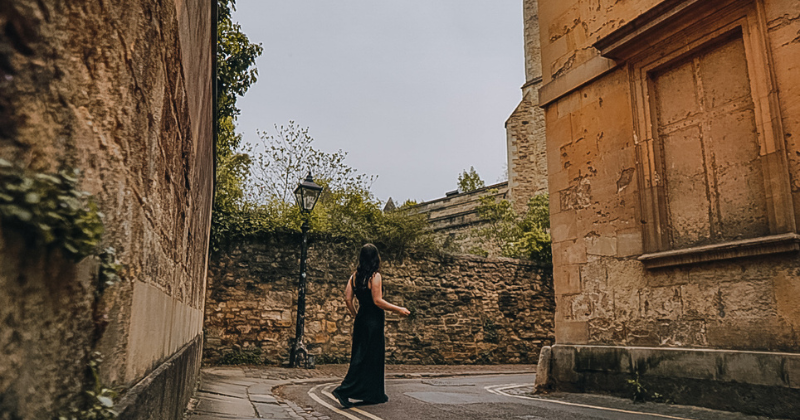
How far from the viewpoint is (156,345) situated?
2.50 meters

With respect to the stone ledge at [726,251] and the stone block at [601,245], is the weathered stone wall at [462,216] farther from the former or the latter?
the stone ledge at [726,251]

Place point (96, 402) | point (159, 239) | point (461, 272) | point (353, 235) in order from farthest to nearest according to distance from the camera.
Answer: point (461, 272)
point (353, 235)
point (159, 239)
point (96, 402)

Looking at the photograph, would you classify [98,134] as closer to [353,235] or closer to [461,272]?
[353,235]

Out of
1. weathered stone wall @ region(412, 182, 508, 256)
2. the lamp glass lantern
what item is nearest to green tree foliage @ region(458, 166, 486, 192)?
weathered stone wall @ region(412, 182, 508, 256)

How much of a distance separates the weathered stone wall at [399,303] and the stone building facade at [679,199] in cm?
735

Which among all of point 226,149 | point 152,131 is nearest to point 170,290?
point 152,131

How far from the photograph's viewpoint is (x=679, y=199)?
6.22m

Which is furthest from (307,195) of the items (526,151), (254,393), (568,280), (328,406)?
(526,151)

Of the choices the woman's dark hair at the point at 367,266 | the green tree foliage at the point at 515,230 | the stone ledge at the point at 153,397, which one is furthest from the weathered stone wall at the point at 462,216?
the stone ledge at the point at 153,397

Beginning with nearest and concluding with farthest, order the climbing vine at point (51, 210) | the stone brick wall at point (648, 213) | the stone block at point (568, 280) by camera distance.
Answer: the climbing vine at point (51, 210) → the stone brick wall at point (648, 213) → the stone block at point (568, 280)

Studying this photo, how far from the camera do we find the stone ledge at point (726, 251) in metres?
4.86

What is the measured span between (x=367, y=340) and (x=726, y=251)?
3.68 metres

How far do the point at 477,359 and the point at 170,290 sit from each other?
42.7ft

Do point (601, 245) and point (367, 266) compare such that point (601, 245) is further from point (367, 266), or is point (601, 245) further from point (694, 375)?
point (367, 266)
